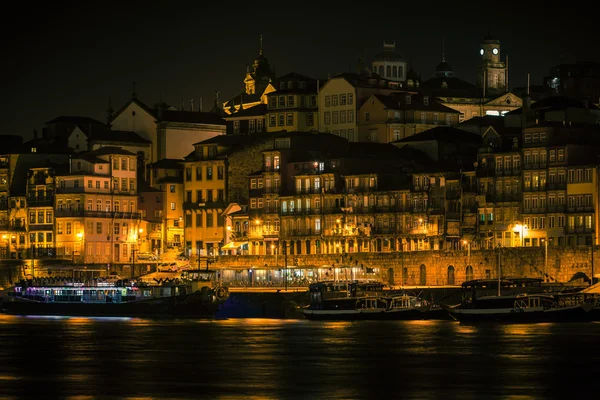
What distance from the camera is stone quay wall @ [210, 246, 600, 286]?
407 ft

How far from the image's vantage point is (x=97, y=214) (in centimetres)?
15825

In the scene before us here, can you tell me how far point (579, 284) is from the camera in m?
121

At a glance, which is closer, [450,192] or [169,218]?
[450,192]

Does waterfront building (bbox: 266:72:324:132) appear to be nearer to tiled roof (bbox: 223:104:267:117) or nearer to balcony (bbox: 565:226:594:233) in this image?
tiled roof (bbox: 223:104:267:117)

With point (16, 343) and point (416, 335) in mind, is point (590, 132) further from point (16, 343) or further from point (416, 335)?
point (16, 343)

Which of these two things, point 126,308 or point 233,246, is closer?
point 126,308

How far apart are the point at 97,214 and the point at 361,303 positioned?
4988 centimetres

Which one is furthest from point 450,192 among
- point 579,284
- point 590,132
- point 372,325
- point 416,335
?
point 416,335

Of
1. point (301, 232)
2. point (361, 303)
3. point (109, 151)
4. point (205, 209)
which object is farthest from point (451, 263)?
point (109, 151)

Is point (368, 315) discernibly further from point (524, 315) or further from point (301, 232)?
point (301, 232)

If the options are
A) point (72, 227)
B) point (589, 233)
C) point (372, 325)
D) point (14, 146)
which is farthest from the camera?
point (14, 146)

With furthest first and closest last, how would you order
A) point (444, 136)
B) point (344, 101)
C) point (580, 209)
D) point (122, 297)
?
point (344, 101), point (444, 136), point (580, 209), point (122, 297)

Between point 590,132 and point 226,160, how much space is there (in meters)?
36.4

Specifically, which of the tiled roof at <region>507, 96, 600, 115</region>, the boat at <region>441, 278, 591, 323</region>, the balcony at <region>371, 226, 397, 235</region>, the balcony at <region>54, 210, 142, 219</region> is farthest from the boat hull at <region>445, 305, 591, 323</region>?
the balcony at <region>54, 210, 142, 219</region>
